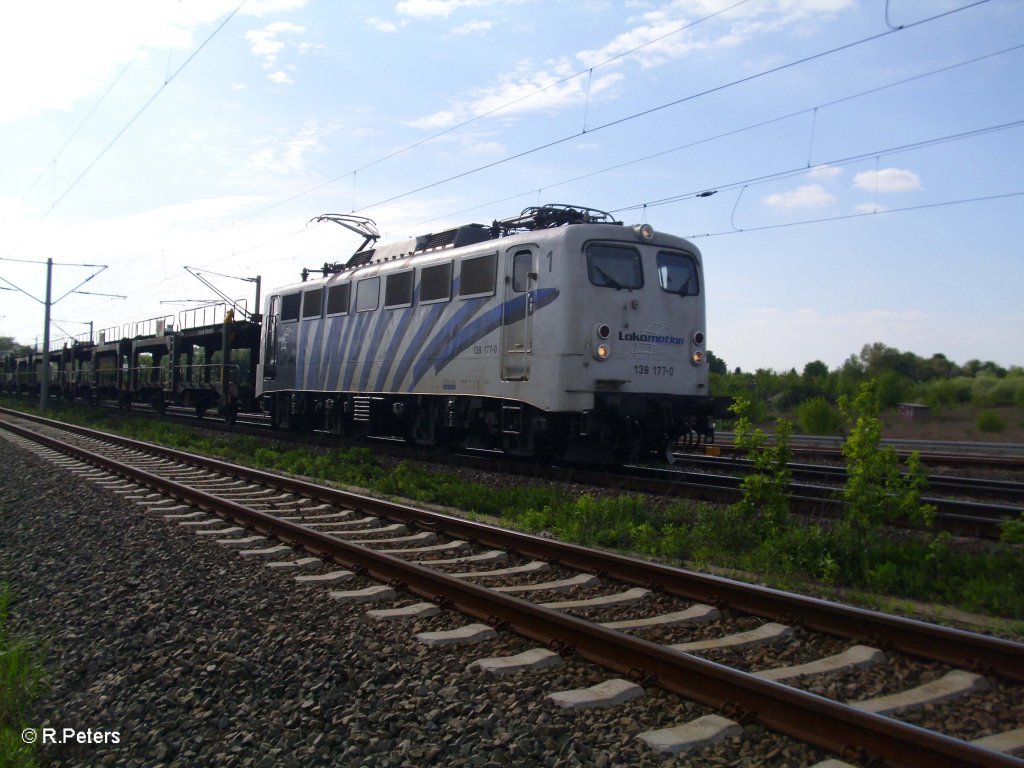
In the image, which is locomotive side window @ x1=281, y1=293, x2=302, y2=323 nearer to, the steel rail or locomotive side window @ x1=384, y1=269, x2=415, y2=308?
locomotive side window @ x1=384, y1=269, x2=415, y2=308

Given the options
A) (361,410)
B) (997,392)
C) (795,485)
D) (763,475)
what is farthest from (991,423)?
(763,475)

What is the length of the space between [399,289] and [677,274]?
16.1 ft

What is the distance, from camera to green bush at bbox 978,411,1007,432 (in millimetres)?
28375

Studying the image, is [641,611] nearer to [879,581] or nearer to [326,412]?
[879,581]

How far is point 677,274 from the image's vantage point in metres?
13.2

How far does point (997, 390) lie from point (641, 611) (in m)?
34.6

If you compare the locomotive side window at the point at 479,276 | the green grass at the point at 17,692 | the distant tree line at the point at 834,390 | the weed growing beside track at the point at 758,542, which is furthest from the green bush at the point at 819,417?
the green grass at the point at 17,692

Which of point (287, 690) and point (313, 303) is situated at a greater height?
point (313, 303)

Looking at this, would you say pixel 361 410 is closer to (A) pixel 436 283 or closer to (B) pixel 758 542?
(A) pixel 436 283

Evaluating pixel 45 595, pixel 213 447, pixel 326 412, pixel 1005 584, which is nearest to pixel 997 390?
pixel 326 412

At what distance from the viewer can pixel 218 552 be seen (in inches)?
313

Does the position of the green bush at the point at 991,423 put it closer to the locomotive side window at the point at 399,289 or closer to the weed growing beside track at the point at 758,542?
the locomotive side window at the point at 399,289

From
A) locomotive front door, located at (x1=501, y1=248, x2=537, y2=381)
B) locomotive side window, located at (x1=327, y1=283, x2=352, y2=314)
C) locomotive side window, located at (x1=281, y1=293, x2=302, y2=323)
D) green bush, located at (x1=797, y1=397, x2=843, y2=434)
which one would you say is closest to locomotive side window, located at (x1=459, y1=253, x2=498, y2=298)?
locomotive front door, located at (x1=501, y1=248, x2=537, y2=381)

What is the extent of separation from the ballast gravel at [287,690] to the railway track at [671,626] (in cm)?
13
